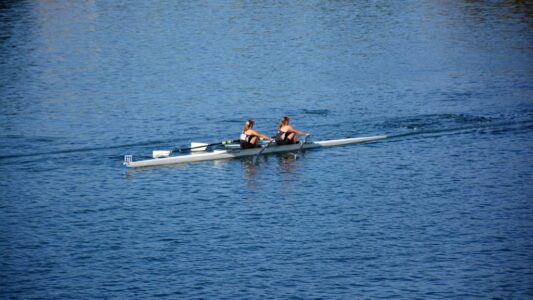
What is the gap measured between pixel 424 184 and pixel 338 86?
2008cm

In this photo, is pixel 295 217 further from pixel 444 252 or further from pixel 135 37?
pixel 135 37

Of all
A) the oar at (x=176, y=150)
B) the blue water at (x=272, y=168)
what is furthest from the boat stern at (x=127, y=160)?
the oar at (x=176, y=150)

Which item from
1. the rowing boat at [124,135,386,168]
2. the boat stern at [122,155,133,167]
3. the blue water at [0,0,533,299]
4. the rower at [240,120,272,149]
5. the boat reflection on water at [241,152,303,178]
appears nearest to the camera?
the blue water at [0,0,533,299]

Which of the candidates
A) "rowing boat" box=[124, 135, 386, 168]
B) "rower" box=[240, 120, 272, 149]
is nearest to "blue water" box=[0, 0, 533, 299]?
"rowing boat" box=[124, 135, 386, 168]

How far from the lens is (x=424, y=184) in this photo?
42.4 m

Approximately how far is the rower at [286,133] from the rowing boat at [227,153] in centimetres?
22

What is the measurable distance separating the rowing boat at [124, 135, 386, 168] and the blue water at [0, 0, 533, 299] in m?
0.32

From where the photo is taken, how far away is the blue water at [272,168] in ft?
108

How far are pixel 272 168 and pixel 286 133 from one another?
2.10 metres

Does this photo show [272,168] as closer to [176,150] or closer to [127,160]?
[176,150]

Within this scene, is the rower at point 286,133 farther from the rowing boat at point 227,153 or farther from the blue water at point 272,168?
the blue water at point 272,168

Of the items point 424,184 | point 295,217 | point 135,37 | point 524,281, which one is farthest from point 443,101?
point 135,37

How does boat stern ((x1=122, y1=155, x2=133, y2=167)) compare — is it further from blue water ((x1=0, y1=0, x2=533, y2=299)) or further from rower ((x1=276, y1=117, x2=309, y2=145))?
rower ((x1=276, y1=117, x2=309, y2=145))

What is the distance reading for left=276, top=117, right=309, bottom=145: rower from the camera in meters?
45.5
